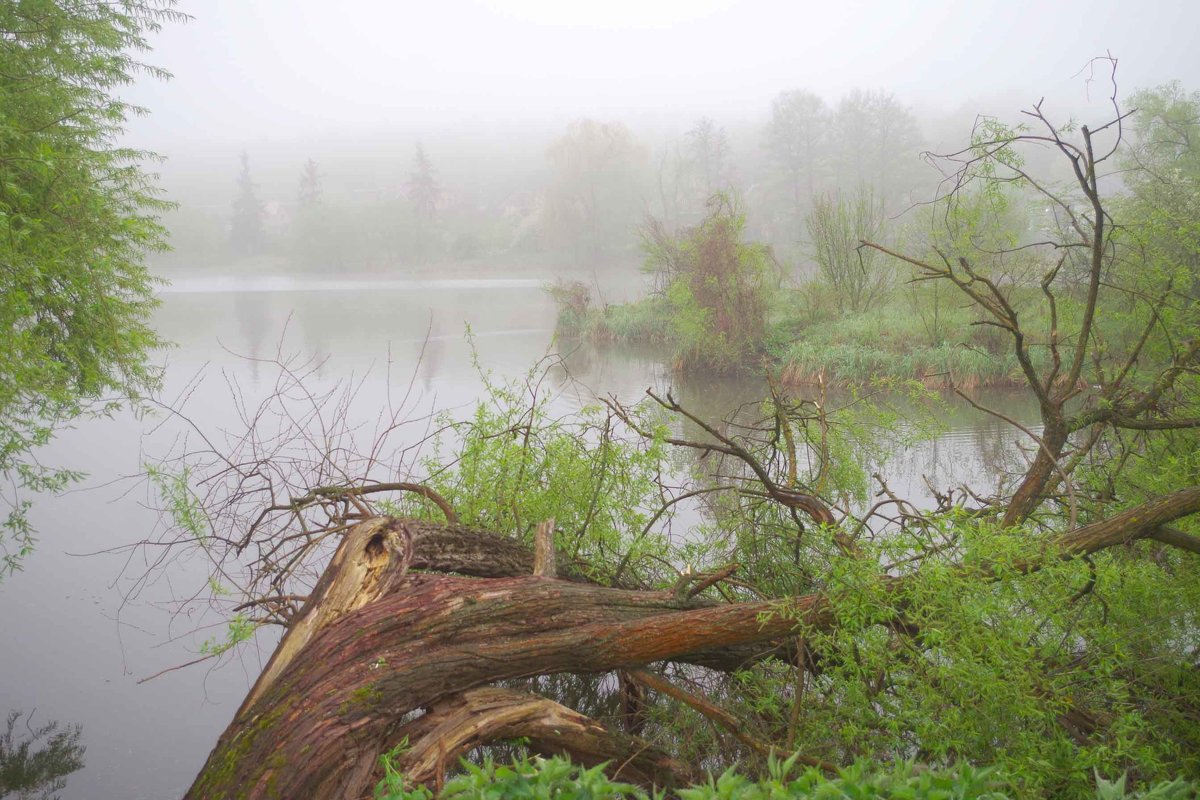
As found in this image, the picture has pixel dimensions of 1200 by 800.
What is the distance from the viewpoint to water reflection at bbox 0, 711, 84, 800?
3635mm

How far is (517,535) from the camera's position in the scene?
3.64 m

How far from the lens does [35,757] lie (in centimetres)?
384

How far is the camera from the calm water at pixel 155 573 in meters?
4.05

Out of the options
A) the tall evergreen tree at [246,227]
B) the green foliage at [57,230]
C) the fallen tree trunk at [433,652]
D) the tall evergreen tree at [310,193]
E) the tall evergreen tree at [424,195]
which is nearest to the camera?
the fallen tree trunk at [433,652]

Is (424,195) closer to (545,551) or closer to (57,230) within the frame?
(57,230)

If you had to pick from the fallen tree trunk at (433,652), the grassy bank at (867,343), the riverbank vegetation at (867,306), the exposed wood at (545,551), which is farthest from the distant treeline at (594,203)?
the fallen tree trunk at (433,652)

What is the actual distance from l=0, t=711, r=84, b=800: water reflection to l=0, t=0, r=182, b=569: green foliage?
955mm

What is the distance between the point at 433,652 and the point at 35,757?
2901 millimetres

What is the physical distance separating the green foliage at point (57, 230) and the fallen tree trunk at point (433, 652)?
304 cm

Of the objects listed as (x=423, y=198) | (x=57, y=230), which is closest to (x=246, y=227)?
(x=423, y=198)

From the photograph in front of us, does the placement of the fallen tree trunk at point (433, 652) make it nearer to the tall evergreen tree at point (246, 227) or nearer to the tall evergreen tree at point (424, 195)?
the tall evergreen tree at point (246, 227)

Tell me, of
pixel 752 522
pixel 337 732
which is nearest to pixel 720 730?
pixel 752 522

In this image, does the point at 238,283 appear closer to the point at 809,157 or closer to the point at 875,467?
the point at 809,157

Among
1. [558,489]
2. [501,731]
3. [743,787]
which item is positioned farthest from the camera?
[558,489]
